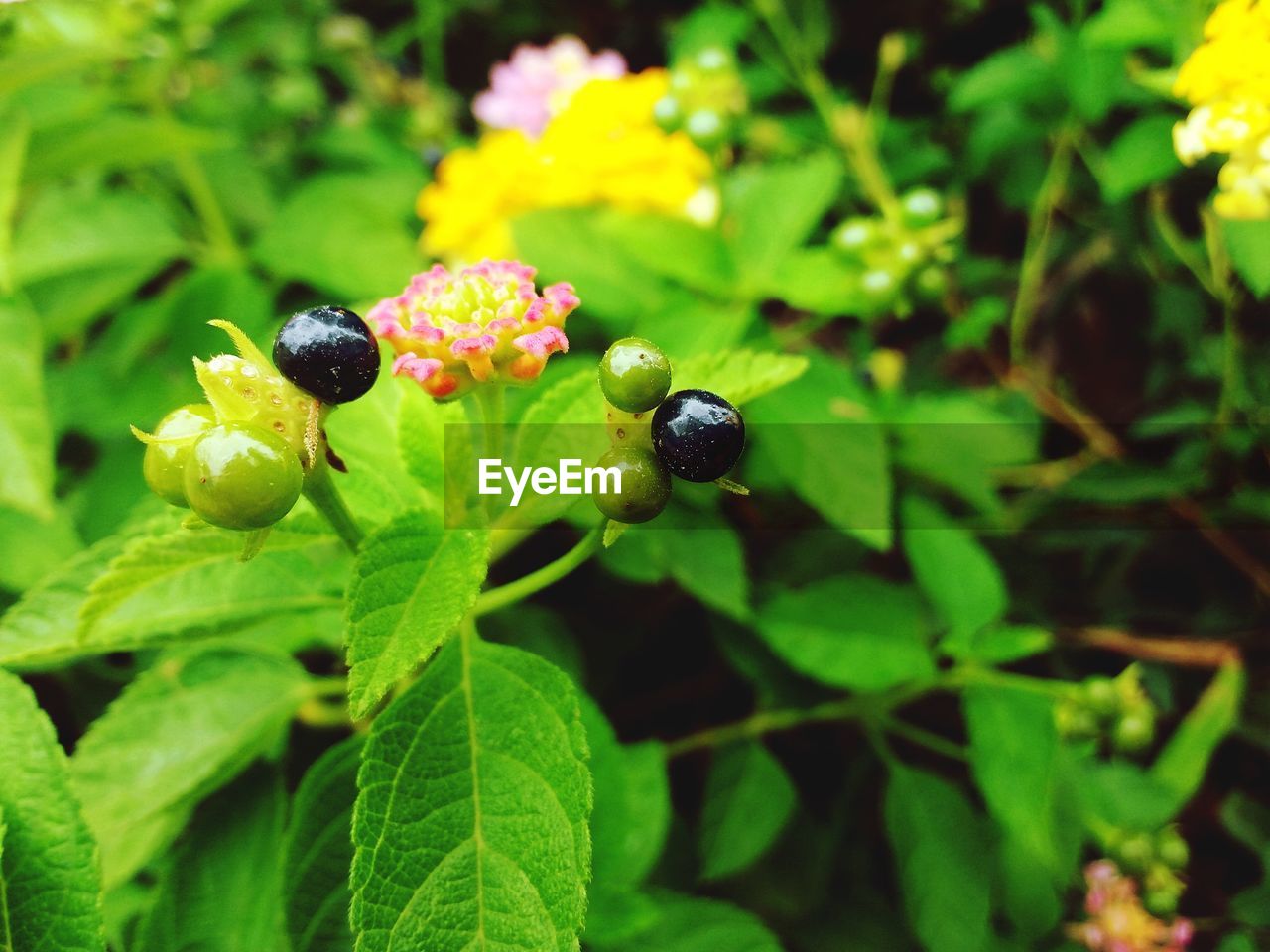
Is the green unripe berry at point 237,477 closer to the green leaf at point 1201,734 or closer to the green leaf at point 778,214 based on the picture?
the green leaf at point 778,214

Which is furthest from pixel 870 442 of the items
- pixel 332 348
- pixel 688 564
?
pixel 332 348

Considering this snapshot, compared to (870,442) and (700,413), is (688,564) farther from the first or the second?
(700,413)

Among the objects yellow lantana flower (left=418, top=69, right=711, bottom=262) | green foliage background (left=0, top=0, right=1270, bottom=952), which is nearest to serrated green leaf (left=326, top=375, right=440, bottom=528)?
green foliage background (left=0, top=0, right=1270, bottom=952)

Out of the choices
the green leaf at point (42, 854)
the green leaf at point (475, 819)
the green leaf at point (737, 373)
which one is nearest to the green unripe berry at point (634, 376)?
the green leaf at point (737, 373)

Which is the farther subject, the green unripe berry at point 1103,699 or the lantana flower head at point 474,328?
the green unripe berry at point 1103,699

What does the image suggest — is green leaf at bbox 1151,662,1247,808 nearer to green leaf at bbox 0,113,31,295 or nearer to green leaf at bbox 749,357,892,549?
green leaf at bbox 749,357,892,549

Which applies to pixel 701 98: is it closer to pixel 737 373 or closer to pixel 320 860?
pixel 737 373
